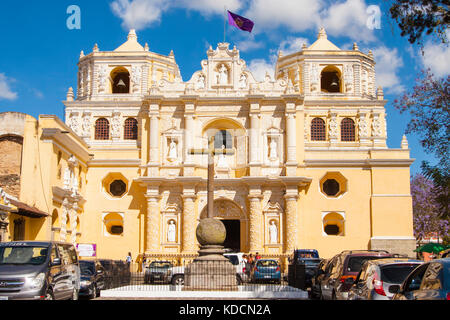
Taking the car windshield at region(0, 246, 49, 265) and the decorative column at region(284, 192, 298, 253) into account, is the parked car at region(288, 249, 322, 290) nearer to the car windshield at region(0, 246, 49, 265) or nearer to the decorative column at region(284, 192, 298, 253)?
the decorative column at region(284, 192, 298, 253)

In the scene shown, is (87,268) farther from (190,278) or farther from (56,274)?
(56,274)

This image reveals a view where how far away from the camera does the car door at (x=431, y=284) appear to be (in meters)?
7.51

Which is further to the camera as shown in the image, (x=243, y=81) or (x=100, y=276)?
(x=243, y=81)

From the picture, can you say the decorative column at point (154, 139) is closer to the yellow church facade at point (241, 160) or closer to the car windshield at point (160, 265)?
the yellow church facade at point (241, 160)

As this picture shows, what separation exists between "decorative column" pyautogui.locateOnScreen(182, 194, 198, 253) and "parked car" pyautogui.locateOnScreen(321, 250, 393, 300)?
20141 millimetres

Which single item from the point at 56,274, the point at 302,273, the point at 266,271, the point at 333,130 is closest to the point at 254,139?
the point at 333,130

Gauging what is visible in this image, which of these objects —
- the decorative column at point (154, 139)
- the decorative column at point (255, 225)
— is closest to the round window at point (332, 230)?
the decorative column at point (255, 225)

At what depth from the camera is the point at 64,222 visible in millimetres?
32156

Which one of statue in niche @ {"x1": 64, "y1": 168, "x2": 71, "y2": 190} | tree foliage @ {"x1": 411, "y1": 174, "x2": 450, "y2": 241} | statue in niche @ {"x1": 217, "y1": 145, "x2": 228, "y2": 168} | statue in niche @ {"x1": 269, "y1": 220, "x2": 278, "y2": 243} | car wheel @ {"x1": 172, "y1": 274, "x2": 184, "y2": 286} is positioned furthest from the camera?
tree foliage @ {"x1": 411, "y1": 174, "x2": 450, "y2": 241}

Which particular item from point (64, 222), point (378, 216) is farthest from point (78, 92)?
point (378, 216)

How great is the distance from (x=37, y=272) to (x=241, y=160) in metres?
26.0

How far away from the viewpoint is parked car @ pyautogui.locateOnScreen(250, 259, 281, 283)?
2530 cm

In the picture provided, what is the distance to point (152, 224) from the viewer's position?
36.5 meters

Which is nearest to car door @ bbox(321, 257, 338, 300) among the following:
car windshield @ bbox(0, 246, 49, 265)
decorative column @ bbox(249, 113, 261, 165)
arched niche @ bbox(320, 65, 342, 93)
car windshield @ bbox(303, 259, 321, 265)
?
car windshield @ bbox(0, 246, 49, 265)
